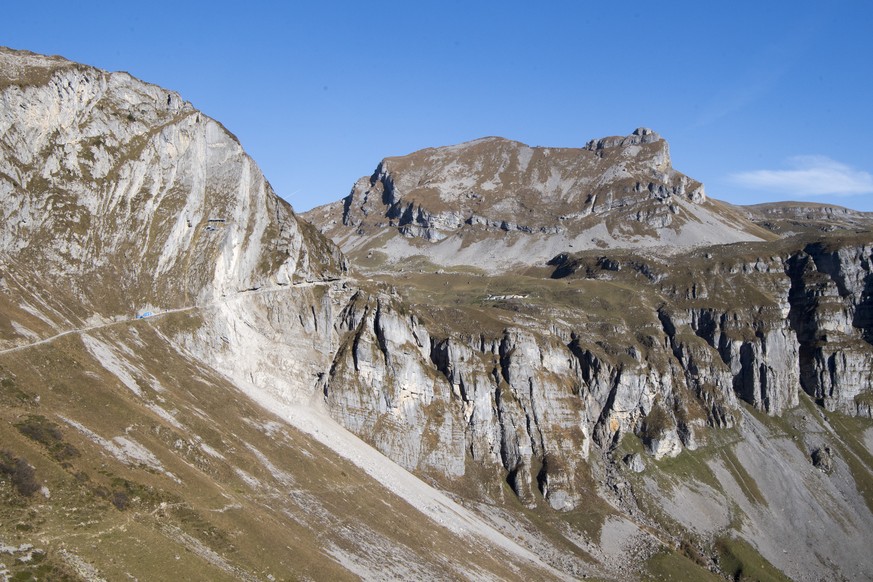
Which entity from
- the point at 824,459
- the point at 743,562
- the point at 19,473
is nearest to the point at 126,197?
the point at 19,473

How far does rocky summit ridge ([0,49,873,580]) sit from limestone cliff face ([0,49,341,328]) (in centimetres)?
44

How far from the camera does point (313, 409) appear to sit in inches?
4963

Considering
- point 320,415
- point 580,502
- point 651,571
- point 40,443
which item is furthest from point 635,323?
point 40,443

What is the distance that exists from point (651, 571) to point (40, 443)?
10126 cm

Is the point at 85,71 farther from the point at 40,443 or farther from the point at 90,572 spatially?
the point at 90,572

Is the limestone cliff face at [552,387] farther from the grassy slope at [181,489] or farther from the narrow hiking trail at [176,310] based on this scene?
the grassy slope at [181,489]

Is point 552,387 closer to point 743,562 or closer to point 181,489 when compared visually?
point 743,562

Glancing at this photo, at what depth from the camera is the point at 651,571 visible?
12319 centimetres

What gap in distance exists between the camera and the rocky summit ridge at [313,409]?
66500mm

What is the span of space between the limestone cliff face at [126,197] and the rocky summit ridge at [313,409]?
0.44 meters

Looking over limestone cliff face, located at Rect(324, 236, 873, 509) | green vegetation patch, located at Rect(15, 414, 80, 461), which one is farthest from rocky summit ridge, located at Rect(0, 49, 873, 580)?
limestone cliff face, located at Rect(324, 236, 873, 509)

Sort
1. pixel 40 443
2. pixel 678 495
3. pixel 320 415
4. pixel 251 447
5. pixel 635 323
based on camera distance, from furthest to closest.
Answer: pixel 635 323, pixel 678 495, pixel 320 415, pixel 251 447, pixel 40 443

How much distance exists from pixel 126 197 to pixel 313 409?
47.4 m

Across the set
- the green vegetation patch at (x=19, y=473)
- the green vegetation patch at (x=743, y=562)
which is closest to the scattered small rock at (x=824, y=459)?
the green vegetation patch at (x=743, y=562)
